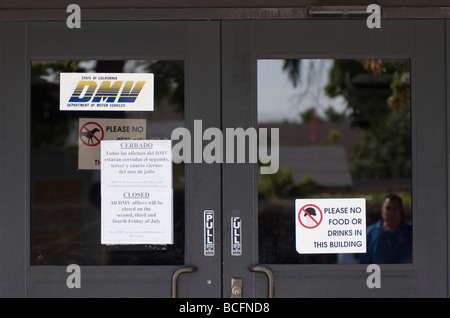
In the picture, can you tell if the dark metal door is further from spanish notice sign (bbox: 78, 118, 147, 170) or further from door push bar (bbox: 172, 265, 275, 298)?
spanish notice sign (bbox: 78, 118, 147, 170)

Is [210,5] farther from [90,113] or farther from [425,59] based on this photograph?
[425,59]

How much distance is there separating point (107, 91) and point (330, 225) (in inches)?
62.8

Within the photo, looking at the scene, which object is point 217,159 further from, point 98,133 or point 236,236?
point 98,133

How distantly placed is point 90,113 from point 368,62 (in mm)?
1740

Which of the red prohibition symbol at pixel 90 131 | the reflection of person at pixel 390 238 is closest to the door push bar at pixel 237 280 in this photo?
the reflection of person at pixel 390 238

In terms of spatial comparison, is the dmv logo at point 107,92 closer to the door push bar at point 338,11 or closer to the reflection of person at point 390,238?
the door push bar at point 338,11

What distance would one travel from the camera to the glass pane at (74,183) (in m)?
4.23

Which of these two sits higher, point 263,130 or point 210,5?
point 210,5

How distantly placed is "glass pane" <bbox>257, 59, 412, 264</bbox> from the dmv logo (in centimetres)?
77

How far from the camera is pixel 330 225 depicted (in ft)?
13.8

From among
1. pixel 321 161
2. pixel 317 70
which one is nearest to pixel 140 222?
pixel 321 161

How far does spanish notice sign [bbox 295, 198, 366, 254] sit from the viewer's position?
4.21 m

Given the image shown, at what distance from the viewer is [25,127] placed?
4.22 meters

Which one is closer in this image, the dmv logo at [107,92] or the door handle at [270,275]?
the door handle at [270,275]
